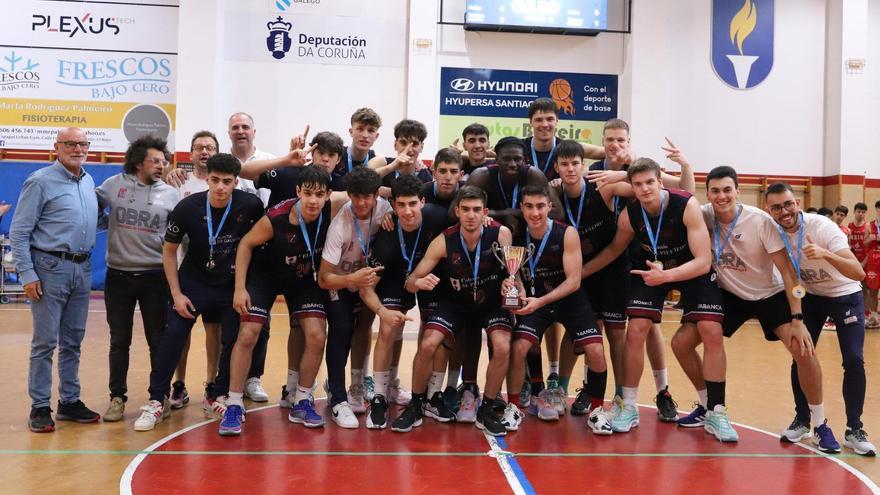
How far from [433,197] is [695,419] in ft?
8.82

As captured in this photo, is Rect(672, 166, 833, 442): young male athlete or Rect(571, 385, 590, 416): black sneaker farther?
Rect(571, 385, 590, 416): black sneaker

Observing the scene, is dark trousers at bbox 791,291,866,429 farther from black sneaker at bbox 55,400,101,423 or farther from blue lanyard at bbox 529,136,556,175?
black sneaker at bbox 55,400,101,423

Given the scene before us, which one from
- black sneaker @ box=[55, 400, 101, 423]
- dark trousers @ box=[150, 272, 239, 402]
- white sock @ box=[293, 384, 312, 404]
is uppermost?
dark trousers @ box=[150, 272, 239, 402]

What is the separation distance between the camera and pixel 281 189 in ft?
19.7

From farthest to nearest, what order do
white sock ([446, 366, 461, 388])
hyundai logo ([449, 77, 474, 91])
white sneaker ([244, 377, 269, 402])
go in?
hyundai logo ([449, 77, 474, 91]), white sneaker ([244, 377, 269, 402]), white sock ([446, 366, 461, 388])

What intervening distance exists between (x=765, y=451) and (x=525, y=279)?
2.04 meters

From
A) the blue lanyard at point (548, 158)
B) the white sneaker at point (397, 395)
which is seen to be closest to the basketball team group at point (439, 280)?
the blue lanyard at point (548, 158)

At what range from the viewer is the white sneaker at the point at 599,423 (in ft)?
17.1

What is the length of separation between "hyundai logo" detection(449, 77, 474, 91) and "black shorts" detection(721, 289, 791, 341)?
32.6 feet

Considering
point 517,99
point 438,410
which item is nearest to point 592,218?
point 438,410

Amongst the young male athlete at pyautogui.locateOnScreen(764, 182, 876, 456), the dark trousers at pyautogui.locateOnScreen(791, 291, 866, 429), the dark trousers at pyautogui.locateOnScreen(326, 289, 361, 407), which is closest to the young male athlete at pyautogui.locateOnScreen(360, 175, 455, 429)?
the dark trousers at pyautogui.locateOnScreen(326, 289, 361, 407)

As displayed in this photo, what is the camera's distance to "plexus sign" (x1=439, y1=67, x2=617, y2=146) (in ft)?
47.7

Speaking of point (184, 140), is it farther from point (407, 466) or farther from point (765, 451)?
point (765, 451)

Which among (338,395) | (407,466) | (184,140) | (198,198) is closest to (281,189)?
(198,198)
